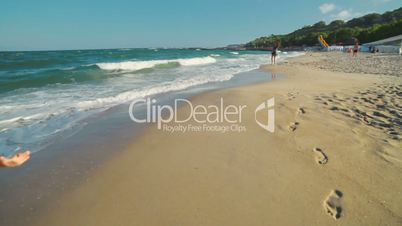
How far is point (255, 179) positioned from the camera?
2.63m

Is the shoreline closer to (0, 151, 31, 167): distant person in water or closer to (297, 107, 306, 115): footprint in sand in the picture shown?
(0, 151, 31, 167): distant person in water

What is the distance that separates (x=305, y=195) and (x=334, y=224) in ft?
1.28

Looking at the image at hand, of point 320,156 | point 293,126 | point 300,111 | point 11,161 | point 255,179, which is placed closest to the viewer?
point 11,161

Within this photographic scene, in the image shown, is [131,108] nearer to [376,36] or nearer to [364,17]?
[376,36]

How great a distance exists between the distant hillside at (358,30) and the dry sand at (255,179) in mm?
63429

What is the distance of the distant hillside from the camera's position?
54972 mm

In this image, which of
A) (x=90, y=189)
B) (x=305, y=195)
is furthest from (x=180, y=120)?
(x=305, y=195)

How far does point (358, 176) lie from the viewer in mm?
2582

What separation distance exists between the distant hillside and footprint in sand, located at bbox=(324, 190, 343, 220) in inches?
2552

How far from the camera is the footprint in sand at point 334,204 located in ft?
6.80

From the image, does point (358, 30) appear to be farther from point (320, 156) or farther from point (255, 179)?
point (255, 179)

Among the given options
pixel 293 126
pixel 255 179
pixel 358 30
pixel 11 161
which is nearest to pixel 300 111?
pixel 293 126

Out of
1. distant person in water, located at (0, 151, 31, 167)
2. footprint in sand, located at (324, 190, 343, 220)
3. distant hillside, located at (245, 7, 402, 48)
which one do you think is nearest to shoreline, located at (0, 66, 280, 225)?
distant person in water, located at (0, 151, 31, 167)

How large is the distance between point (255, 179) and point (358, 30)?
84826mm
